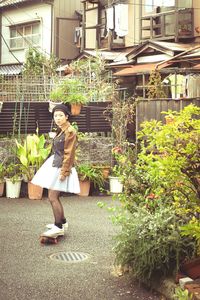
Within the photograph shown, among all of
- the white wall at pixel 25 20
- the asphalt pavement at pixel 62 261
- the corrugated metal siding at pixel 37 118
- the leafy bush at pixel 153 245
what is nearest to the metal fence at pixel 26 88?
the corrugated metal siding at pixel 37 118

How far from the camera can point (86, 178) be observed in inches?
458

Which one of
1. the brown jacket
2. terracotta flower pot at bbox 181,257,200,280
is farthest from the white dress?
terracotta flower pot at bbox 181,257,200,280

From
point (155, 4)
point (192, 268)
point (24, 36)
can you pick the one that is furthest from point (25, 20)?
point (192, 268)

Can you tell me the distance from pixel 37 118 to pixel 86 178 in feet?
6.42

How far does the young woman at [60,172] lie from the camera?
24.5 feet

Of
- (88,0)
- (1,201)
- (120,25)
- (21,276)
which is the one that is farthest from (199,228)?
(88,0)

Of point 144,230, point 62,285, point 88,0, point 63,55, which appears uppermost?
point 88,0

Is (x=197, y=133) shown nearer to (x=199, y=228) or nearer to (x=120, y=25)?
(x=199, y=228)

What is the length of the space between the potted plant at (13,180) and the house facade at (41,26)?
16.4 metres

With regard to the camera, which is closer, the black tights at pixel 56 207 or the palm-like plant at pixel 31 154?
the black tights at pixel 56 207

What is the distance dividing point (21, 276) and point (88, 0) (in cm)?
2170

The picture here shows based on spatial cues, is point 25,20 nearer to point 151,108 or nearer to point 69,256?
point 151,108

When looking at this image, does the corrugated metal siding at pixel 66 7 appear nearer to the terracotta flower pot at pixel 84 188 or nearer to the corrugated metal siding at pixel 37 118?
the corrugated metal siding at pixel 37 118

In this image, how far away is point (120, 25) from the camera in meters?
23.3
